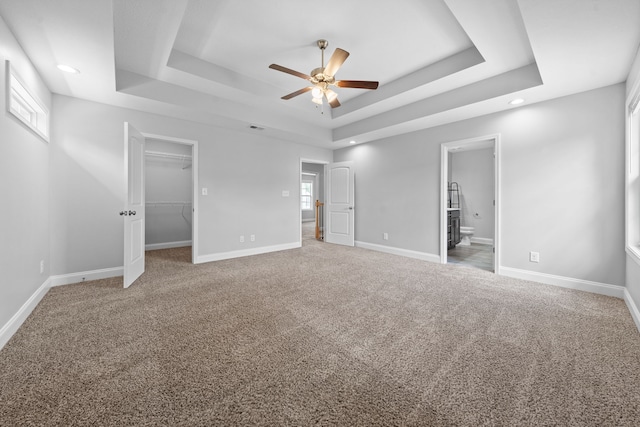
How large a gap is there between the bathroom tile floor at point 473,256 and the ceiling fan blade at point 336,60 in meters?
3.67

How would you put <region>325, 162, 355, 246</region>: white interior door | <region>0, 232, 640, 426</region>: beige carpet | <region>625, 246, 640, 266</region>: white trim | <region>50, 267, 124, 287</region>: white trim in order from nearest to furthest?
<region>0, 232, 640, 426</region>: beige carpet
<region>625, 246, 640, 266</region>: white trim
<region>50, 267, 124, 287</region>: white trim
<region>325, 162, 355, 246</region>: white interior door

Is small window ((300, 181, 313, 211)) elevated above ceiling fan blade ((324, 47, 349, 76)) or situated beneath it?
situated beneath

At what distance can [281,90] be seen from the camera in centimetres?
402

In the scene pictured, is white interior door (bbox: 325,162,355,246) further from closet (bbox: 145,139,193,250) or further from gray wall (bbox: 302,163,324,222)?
gray wall (bbox: 302,163,324,222)

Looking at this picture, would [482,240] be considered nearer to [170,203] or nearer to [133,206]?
[133,206]

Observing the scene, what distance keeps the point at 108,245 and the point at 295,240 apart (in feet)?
10.5

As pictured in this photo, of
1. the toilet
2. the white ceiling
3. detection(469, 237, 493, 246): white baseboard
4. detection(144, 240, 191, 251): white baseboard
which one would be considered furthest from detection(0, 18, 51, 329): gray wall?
detection(469, 237, 493, 246): white baseboard

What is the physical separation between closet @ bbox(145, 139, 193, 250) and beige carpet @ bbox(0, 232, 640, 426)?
106 inches

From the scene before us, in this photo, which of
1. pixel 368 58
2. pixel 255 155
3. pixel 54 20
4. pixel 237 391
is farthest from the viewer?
pixel 255 155

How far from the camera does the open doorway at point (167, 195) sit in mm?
5453

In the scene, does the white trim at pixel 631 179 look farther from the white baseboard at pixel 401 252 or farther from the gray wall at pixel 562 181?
the white baseboard at pixel 401 252

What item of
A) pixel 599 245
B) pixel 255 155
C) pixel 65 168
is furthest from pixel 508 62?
pixel 65 168

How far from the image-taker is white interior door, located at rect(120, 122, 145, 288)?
9.94 feet

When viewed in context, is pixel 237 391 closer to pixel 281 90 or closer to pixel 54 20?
pixel 54 20
